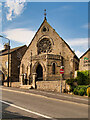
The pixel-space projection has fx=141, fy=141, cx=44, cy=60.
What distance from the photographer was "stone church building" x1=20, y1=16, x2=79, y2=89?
2475cm

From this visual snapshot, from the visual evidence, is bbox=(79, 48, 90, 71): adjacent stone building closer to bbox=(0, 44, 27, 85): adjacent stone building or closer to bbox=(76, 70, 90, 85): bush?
bbox=(76, 70, 90, 85): bush

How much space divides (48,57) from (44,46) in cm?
477

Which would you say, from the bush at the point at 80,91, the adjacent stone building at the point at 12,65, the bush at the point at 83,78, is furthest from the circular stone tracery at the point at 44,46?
the bush at the point at 80,91

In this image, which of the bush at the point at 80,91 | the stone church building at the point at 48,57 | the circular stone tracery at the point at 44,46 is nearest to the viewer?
the bush at the point at 80,91

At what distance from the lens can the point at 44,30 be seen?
29094mm

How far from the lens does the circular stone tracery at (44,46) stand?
28500 millimetres

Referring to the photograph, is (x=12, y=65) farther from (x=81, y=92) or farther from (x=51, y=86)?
(x=81, y=92)

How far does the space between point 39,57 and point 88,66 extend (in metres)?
9.56

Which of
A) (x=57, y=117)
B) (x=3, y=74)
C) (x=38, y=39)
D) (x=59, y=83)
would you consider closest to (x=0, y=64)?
(x=3, y=74)

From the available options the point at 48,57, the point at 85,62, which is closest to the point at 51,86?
the point at 85,62

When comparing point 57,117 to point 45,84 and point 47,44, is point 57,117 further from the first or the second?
point 47,44

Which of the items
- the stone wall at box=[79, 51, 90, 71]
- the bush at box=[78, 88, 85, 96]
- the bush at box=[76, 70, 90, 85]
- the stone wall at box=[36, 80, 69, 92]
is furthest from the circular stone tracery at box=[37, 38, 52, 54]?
the bush at box=[78, 88, 85, 96]

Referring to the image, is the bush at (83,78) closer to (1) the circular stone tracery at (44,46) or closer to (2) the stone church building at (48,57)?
Answer: (2) the stone church building at (48,57)

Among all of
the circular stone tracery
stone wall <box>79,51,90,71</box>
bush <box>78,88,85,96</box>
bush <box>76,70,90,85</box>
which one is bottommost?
bush <box>78,88,85,96</box>
